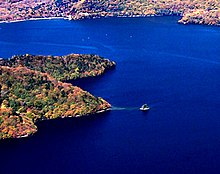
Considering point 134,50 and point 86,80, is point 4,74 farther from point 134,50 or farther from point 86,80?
point 134,50

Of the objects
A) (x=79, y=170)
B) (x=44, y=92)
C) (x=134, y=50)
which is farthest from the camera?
(x=134, y=50)

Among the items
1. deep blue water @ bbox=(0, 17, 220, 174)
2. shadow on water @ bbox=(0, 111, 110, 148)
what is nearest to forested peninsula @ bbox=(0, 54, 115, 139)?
shadow on water @ bbox=(0, 111, 110, 148)

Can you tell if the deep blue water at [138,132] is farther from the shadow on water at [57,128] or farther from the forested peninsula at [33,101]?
the forested peninsula at [33,101]

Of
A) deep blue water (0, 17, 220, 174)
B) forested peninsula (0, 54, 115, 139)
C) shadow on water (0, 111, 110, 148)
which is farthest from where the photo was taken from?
forested peninsula (0, 54, 115, 139)

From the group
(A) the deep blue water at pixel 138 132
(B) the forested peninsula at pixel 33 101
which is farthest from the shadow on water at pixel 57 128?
(B) the forested peninsula at pixel 33 101

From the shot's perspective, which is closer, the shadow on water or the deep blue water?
the deep blue water

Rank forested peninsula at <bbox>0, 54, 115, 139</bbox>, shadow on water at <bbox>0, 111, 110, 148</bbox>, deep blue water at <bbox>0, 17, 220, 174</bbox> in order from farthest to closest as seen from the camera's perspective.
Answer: forested peninsula at <bbox>0, 54, 115, 139</bbox>, shadow on water at <bbox>0, 111, 110, 148</bbox>, deep blue water at <bbox>0, 17, 220, 174</bbox>

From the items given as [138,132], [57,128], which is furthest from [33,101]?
[138,132]

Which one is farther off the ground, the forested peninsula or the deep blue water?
the forested peninsula

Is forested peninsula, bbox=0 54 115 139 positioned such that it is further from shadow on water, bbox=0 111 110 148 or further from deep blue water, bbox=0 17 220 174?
deep blue water, bbox=0 17 220 174

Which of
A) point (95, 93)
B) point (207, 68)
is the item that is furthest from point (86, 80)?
point (207, 68)

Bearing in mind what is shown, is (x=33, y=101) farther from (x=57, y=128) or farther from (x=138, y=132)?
(x=138, y=132)
